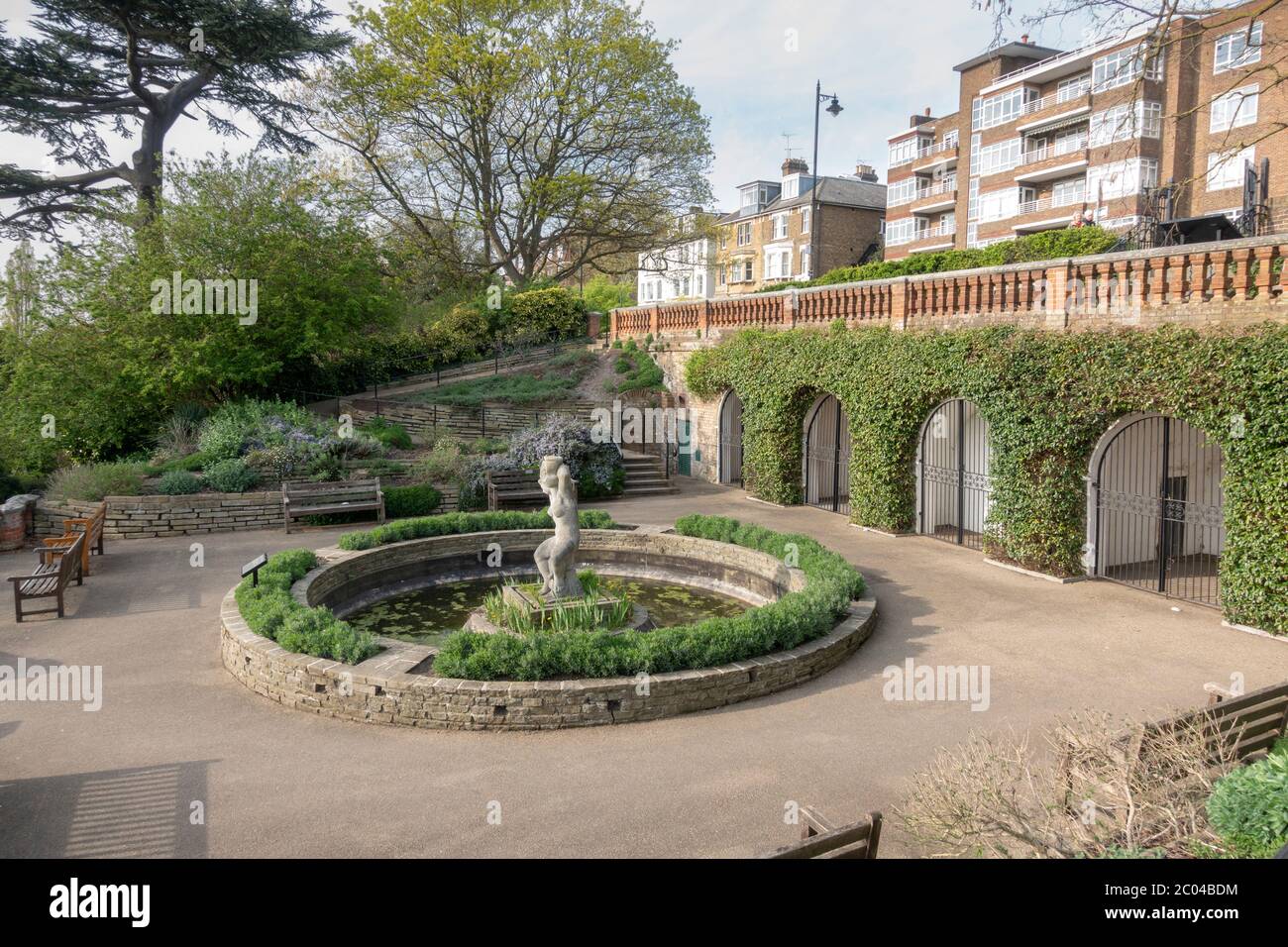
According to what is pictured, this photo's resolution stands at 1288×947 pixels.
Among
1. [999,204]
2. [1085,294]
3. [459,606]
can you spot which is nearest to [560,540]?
[459,606]

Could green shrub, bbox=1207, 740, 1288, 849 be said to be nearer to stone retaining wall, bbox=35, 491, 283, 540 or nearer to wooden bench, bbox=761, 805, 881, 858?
wooden bench, bbox=761, 805, 881, 858

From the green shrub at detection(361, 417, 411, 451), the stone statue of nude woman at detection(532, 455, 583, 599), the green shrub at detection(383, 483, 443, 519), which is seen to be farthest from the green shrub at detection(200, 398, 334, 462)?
the stone statue of nude woman at detection(532, 455, 583, 599)

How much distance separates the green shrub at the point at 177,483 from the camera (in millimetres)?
16625

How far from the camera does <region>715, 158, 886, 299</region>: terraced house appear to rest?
48031mm

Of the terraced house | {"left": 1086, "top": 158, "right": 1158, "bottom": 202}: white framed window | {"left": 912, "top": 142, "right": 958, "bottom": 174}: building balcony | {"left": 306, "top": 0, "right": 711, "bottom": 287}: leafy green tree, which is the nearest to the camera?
{"left": 306, "top": 0, "right": 711, "bottom": 287}: leafy green tree

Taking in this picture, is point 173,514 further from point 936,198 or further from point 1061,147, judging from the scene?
point 936,198

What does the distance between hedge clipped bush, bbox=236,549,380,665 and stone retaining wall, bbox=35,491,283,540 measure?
22.6 ft

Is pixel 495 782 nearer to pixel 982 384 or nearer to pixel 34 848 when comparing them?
pixel 34 848

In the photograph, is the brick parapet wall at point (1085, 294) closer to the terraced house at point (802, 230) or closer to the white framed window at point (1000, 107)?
the white framed window at point (1000, 107)

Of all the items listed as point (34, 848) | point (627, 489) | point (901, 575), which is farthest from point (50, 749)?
point (627, 489)

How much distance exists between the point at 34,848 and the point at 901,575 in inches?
429

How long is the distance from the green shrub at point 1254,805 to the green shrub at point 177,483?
17.4 m

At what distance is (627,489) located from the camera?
20.3 metres

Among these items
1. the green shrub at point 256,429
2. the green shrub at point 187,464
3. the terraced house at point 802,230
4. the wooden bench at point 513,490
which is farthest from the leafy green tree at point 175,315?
the terraced house at point 802,230
